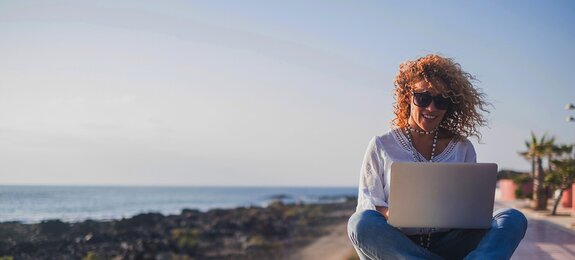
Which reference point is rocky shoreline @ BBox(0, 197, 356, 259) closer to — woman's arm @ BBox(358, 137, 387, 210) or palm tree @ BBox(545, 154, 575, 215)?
palm tree @ BBox(545, 154, 575, 215)

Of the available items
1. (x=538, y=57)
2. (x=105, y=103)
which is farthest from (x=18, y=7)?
(x=538, y=57)

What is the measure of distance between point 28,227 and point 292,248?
7888mm

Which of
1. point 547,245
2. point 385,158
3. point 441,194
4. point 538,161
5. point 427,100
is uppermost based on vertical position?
point 538,161

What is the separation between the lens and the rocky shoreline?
17594mm

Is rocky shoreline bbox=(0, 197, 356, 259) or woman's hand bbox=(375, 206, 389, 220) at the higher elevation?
woman's hand bbox=(375, 206, 389, 220)

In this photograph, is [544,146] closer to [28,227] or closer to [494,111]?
[494,111]

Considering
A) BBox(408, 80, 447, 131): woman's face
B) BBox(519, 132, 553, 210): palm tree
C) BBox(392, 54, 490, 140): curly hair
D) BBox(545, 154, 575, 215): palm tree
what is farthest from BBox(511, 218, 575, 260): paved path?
BBox(519, 132, 553, 210): palm tree

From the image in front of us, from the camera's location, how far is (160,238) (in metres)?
20.3

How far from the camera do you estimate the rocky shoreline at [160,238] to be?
17594 mm

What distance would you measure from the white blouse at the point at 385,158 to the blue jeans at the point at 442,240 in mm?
101

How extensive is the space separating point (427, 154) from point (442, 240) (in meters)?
0.37

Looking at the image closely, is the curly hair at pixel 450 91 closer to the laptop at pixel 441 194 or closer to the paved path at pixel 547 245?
the laptop at pixel 441 194

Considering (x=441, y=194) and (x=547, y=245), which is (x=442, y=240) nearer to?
(x=441, y=194)

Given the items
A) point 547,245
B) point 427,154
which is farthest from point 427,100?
point 547,245
